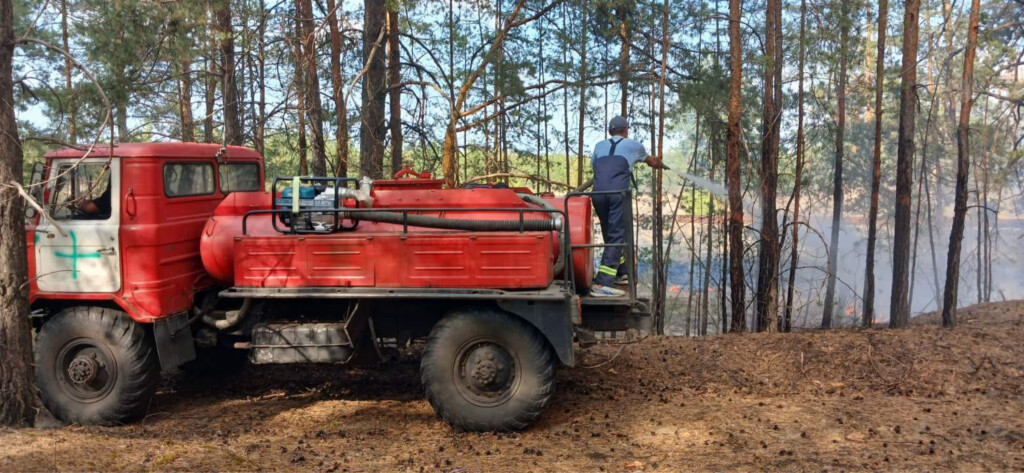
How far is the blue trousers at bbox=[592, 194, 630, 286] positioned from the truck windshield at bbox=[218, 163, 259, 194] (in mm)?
3847

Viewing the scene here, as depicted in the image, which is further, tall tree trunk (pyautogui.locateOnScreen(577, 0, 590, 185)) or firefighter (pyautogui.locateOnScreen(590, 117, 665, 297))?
tall tree trunk (pyautogui.locateOnScreen(577, 0, 590, 185))

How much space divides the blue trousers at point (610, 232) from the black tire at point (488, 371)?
42.4 inches

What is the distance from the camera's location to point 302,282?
19.4ft

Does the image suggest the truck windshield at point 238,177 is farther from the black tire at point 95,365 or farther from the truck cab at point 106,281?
the black tire at point 95,365

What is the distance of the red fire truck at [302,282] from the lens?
226 inches

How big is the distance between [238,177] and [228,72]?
216 inches

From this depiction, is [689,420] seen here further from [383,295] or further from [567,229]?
[383,295]

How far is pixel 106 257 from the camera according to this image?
242 inches

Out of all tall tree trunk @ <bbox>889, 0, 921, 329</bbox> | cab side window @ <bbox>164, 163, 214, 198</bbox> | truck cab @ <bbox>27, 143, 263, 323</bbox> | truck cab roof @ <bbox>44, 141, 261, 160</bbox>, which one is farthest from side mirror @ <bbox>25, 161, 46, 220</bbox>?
tall tree trunk @ <bbox>889, 0, 921, 329</bbox>

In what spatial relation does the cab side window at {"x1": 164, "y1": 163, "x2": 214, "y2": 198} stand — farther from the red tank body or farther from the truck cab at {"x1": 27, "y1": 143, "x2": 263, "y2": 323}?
the red tank body

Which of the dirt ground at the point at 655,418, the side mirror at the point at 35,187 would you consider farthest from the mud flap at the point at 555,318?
the side mirror at the point at 35,187

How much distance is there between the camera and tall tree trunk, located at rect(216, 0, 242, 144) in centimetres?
1145

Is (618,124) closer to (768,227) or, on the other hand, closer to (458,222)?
(458,222)

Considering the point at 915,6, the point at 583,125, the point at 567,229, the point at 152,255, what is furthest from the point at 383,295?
the point at 583,125
